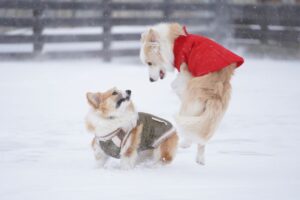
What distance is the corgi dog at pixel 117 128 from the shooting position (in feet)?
13.6

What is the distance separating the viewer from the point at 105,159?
14.1 feet

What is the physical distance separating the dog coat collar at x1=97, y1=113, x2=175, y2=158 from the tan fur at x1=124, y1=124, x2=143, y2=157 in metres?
0.04

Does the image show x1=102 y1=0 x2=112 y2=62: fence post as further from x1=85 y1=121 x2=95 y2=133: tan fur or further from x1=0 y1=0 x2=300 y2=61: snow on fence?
x1=85 y1=121 x2=95 y2=133: tan fur

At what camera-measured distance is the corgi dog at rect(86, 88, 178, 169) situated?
13.6 ft

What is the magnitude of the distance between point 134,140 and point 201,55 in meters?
0.96

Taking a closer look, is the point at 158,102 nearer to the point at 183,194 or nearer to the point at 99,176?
the point at 99,176

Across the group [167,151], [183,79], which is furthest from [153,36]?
[167,151]

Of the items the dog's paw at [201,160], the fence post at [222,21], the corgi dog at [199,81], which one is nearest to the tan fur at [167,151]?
the corgi dog at [199,81]

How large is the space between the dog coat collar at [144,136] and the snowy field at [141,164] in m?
0.19

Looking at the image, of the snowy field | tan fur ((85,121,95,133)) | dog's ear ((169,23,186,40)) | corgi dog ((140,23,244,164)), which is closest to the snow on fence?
the snowy field

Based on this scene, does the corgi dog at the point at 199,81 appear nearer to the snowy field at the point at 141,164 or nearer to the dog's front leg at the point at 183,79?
the dog's front leg at the point at 183,79

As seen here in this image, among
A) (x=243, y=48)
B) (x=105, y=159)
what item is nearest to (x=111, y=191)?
Result: (x=105, y=159)

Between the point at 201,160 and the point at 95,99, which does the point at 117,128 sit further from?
the point at 201,160

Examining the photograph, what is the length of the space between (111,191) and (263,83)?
6579mm
